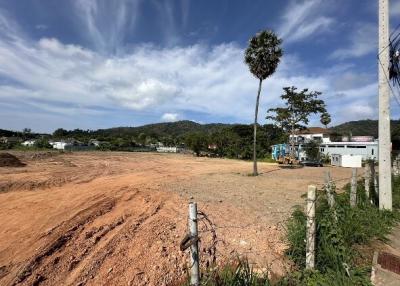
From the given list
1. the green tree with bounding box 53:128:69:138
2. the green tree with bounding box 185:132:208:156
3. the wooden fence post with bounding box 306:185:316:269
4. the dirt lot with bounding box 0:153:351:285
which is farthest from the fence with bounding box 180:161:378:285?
the green tree with bounding box 53:128:69:138

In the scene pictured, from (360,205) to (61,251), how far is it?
7620 mm

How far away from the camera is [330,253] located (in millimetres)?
5277

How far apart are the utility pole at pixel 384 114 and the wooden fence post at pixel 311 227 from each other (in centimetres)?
533

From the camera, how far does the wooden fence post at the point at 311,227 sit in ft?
16.1

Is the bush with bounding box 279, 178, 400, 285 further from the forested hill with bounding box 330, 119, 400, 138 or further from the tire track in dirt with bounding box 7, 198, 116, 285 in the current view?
the forested hill with bounding box 330, 119, 400, 138

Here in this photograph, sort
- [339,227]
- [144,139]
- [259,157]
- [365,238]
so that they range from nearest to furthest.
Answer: [339,227] → [365,238] → [259,157] → [144,139]

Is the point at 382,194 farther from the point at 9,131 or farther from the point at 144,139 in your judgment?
the point at 9,131

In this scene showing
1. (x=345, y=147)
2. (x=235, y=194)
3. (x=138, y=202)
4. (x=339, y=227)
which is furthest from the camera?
(x=345, y=147)

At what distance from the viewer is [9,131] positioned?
128625 mm

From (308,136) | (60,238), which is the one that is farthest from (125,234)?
(308,136)

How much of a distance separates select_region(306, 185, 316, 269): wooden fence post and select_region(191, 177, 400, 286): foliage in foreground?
0.16m

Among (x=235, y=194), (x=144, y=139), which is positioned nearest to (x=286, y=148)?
(x=235, y=194)

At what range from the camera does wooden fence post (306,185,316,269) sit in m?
4.90

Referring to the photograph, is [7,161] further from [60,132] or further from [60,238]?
[60,132]
